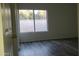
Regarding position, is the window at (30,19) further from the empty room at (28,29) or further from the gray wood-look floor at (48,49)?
the gray wood-look floor at (48,49)

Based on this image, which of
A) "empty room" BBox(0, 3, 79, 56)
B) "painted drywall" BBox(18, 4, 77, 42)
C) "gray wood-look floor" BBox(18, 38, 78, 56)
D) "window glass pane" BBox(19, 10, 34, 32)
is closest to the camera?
"empty room" BBox(0, 3, 79, 56)

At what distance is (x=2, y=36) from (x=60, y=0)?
28 centimetres

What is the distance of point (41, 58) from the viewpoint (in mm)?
542

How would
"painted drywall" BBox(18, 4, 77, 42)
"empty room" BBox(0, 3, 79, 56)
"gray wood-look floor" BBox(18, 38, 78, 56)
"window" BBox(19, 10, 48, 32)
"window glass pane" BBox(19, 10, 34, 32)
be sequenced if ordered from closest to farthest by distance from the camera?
"empty room" BBox(0, 3, 79, 56)
"gray wood-look floor" BBox(18, 38, 78, 56)
"painted drywall" BBox(18, 4, 77, 42)
"window glass pane" BBox(19, 10, 34, 32)
"window" BBox(19, 10, 48, 32)

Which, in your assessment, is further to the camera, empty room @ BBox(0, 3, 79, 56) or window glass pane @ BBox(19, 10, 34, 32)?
window glass pane @ BBox(19, 10, 34, 32)

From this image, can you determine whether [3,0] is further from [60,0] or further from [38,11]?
[38,11]

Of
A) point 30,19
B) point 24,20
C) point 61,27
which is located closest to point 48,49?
point 61,27

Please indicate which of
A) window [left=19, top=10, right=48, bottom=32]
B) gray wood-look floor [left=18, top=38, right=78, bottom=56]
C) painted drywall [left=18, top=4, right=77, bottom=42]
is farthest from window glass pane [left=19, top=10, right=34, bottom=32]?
gray wood-look floor [left=18, top=38, right=78, bottom=56]

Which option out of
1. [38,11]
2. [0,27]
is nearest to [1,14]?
[0,27]

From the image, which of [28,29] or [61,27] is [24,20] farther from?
[61,27]

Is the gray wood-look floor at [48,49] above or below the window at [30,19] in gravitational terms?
below

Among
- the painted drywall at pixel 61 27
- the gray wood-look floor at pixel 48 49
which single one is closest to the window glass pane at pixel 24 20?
the painted drywall at pixel 61 27

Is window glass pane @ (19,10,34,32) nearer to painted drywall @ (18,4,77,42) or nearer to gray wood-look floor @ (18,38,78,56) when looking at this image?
painted drywall @ (18,4,77,42)

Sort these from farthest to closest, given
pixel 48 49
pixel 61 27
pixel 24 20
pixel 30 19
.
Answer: pixel 61 27 < pixel 48 49 < pixel 30 19 < pixel 24 20
